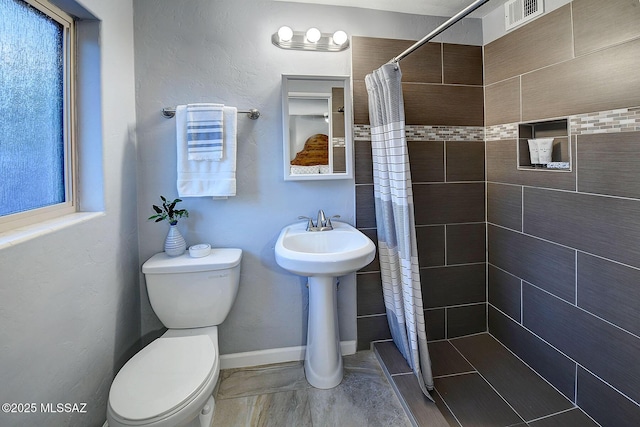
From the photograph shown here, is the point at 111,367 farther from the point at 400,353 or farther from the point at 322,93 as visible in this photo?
the point at 322,93

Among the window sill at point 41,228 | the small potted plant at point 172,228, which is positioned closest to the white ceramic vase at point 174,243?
the small potted plant at point 172,228

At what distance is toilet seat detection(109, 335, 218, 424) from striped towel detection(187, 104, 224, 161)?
3.25 feet

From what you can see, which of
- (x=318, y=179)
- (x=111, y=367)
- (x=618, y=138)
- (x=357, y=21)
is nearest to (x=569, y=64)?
(x=618, y=138)

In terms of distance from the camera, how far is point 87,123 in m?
1.48

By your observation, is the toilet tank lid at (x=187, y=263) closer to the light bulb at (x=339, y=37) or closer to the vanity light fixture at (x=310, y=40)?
the vanity light fixture at (x=310, y=40)

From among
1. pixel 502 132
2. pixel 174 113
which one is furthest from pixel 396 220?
pixel 174 113

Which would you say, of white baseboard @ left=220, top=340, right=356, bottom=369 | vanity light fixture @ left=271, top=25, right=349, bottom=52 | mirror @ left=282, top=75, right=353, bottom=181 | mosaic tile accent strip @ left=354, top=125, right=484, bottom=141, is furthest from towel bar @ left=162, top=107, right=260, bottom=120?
white baseboard @ left=220, top=340, right=356, bottom=369

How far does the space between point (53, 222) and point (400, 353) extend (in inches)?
77.5

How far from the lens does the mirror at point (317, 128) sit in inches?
75.6

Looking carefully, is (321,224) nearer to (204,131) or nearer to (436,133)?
(204,131)

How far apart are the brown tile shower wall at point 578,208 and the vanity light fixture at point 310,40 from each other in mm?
1056

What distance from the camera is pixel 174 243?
1791mm

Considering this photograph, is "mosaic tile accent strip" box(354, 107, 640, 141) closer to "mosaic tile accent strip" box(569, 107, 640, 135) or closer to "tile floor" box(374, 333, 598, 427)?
"mosaic tile accent strip" box(569, 107, 640, 135)

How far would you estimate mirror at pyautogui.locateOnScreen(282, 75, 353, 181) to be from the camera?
192 cm
